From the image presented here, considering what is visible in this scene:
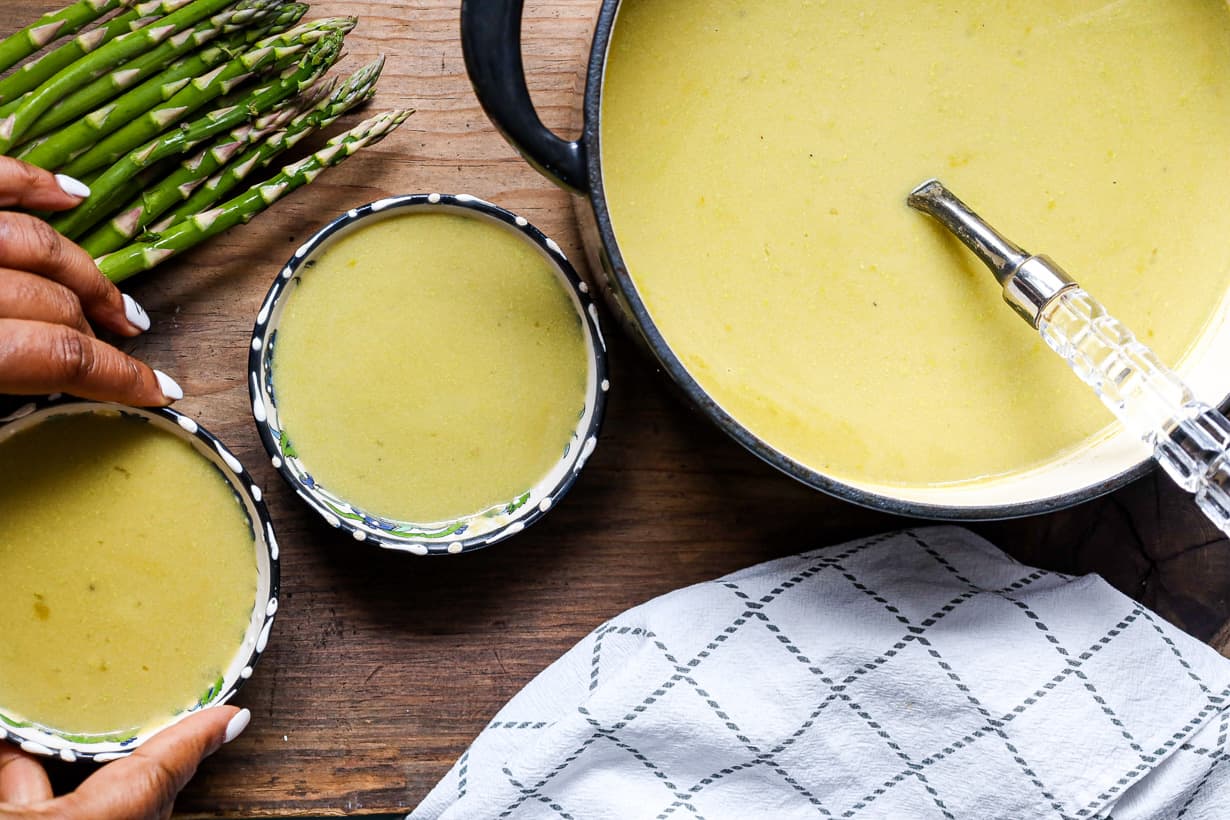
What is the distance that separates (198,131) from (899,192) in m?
0.72

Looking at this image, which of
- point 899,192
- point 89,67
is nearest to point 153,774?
point 89,67

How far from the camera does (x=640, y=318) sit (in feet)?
2.82

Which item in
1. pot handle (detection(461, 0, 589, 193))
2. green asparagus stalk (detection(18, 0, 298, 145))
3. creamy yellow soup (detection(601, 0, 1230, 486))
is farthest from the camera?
green asparagus stalk (detection(18, 0, 298, 145))

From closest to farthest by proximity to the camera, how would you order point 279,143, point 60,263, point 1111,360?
point 1111,360
point 60,263
point 279,143

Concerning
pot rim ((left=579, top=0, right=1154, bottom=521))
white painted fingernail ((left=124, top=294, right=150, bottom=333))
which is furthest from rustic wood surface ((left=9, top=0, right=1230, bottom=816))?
pot rim ((left=579, top=0, right=1154, bottom=521))

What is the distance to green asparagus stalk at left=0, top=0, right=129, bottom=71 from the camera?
3.46ft

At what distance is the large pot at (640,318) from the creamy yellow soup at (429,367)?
0.75 feet

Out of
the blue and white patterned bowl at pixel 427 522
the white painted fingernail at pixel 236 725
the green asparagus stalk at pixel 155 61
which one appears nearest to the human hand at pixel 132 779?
the white painted fingernail at pixel 236 725

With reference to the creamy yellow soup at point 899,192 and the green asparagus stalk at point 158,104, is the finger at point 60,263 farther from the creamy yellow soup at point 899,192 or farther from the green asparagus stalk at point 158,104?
the creamy yellow soup at point 899,192

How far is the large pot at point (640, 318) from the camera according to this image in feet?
2.57

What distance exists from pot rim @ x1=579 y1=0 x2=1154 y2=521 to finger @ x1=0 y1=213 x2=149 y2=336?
0.54m

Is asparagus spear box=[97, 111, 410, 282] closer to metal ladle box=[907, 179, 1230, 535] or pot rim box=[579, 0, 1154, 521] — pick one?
pot rim box=[579, 0, 1154, 521]

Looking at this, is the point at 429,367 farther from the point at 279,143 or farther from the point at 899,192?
the point at 899,192

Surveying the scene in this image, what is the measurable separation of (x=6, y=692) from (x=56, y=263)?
45 centimetres
